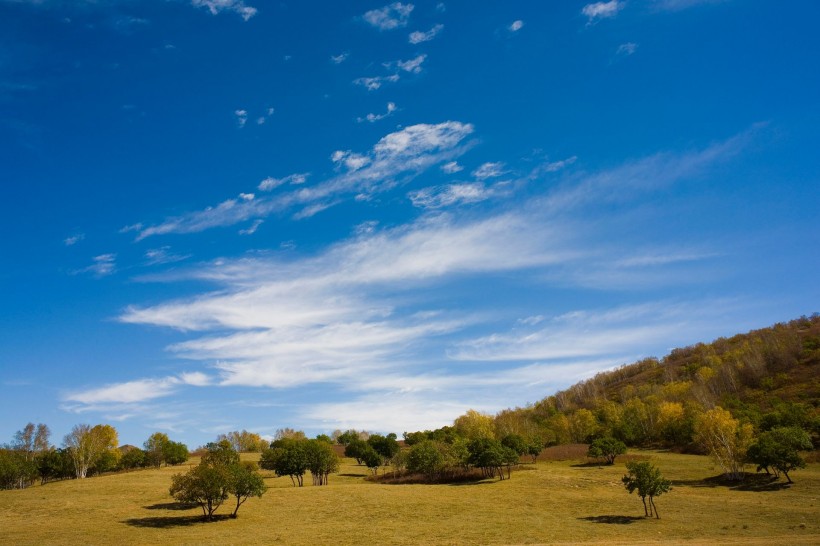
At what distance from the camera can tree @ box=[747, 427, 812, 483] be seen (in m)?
73.2

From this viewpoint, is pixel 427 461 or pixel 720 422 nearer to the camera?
pixel 720 422

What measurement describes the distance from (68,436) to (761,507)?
536ft

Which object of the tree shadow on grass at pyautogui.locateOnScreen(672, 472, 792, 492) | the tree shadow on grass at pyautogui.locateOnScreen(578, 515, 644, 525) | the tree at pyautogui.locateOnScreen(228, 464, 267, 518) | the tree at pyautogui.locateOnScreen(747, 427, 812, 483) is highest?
the tree at pyautogui.locateOnScreen(228, 464, 267, 518)

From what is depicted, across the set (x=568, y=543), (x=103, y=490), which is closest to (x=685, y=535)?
(x=568, y=543)

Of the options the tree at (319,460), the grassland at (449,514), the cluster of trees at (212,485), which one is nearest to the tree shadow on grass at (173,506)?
the grassland at (449,514)

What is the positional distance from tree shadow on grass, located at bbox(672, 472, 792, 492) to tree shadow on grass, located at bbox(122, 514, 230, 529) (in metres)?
72.3

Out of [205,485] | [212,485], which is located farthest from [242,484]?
[205,485]

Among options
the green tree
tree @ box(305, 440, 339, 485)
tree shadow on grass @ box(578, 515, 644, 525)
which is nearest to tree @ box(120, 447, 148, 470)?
tree @ box(305, 440, 339, 485)

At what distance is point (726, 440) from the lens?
273ft

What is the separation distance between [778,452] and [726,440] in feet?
32.4

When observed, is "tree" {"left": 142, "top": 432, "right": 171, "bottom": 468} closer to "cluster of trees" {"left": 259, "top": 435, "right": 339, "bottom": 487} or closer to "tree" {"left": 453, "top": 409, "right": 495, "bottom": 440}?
"cluster of trees" {"left": 259, "top": 435, "right": 339, "bottom": 487}

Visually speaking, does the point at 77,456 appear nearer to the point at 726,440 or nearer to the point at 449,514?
the point at 449,514

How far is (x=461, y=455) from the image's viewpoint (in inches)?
4272

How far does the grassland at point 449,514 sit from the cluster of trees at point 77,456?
33812 millimetres
